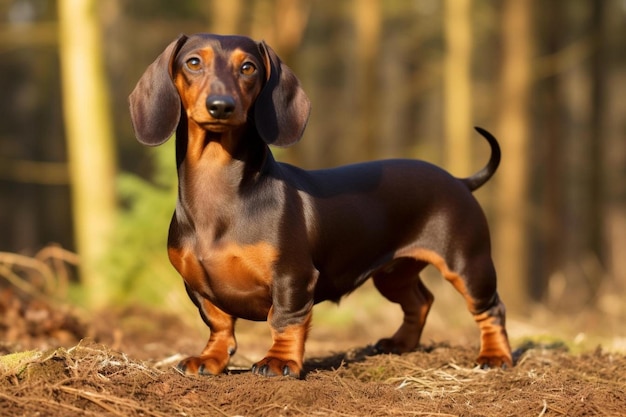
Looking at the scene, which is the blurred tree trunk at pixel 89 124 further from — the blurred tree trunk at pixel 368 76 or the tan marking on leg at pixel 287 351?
the tan marking on leg at pixel 287 351

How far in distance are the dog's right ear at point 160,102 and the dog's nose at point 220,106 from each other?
390mm

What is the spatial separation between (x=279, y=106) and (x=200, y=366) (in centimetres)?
122

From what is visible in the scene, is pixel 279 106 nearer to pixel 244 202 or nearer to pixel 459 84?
pixel 244 202

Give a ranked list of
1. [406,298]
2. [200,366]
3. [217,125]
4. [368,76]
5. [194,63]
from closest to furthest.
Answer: [217,125]
[194,63]
[200,366]
[406,298]
[368,76]

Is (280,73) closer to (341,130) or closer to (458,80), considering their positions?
(458,80)

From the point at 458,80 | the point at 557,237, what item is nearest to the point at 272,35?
the point at 458,80

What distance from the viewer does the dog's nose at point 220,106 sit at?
148 inches

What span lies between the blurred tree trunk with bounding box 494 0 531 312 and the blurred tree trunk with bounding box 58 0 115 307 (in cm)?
668

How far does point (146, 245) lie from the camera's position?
9.76 metres

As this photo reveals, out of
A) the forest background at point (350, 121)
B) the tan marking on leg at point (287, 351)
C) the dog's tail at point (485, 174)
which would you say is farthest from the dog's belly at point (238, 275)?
the forest background at point (350, 121)

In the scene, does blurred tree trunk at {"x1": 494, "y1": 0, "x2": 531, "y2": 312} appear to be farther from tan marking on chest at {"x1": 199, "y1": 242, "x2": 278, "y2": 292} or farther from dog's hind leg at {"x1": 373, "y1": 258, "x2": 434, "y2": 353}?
tan marking on chest at {"x1": 199, "y1": 242, "x2": 278, "y2": 292}

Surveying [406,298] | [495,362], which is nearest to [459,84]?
[406,298]

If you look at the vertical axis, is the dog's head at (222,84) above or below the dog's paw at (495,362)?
above

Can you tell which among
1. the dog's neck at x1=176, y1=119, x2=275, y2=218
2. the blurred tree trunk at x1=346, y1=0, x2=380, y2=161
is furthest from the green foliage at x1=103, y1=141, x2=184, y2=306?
the blurred tree trunk at x1=346, y1=0, x2=380, y2=161
